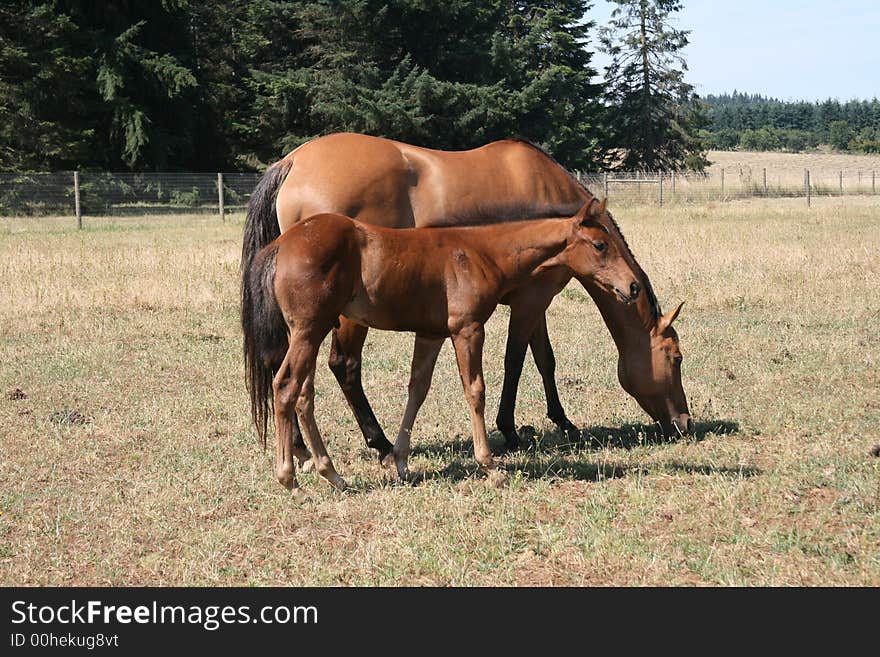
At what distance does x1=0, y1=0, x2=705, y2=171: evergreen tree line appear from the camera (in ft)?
92.4

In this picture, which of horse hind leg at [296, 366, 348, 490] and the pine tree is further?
the pine tree

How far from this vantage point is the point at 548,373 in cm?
689

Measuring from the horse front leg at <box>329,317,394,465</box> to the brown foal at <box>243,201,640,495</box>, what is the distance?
1.78ft

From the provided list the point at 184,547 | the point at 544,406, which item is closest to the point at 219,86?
the point at 544,406

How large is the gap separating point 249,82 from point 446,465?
1178 inches

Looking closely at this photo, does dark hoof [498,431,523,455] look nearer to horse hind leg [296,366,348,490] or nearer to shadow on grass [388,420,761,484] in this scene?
shadow on grass [388,420,761,484]

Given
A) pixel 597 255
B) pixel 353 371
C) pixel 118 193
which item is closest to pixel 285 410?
pixel 353 371

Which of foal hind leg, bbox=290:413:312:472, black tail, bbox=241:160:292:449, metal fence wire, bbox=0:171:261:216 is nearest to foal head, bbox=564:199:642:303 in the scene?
black tail, bbox=241:160:292:449

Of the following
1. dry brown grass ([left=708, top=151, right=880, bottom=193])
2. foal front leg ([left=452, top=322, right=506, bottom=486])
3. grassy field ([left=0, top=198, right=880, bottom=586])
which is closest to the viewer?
grassy field ([left=0, top=198, right=880, bottom=586])

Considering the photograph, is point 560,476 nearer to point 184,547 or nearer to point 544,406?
point 544,406

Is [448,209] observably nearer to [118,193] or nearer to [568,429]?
[568,429]

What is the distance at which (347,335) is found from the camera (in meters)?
6.26
